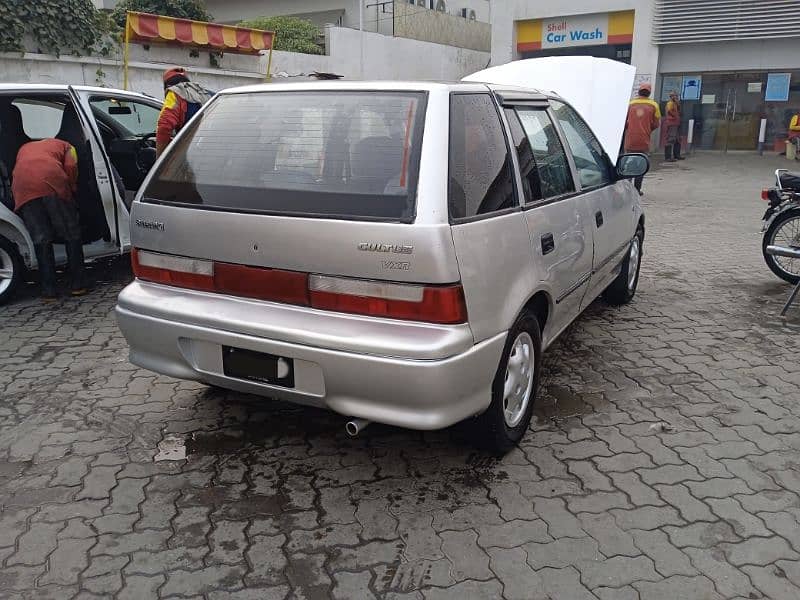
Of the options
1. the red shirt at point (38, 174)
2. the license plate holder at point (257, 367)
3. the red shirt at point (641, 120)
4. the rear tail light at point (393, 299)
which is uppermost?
the red shirt at point (641, 120)

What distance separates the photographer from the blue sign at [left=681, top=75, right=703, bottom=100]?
64.0 feet

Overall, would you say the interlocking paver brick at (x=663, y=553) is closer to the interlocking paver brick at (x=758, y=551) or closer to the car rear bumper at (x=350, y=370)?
the interlocking paver brick at (x=758, y=551)

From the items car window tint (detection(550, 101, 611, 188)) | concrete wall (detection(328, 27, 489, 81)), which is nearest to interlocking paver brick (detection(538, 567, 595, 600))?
car window tint (detection(550, 101, 611, 188))

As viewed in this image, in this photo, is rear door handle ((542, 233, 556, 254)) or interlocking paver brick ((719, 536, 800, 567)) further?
rear door handle ((542, 233, 556, 254))

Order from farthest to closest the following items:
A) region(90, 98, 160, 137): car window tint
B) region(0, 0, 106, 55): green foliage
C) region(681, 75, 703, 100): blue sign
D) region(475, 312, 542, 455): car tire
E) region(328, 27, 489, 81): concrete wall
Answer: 1. region(681, 75, 703, 100): blue sign
2. region(328, 27, 489, 81): concrete wall
3. region(0, 0, 106, 55): green foliage
4. region(90, 98, 160, 137): car window tint
5. region(475, 312, 542, 455): car tire

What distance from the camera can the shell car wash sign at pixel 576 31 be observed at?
2012 centimetres

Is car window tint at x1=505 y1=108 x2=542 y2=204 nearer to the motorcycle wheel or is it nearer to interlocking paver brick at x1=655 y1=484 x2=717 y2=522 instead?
interlocking paver brick at x1=655 y1=484 x2=717 y2=522

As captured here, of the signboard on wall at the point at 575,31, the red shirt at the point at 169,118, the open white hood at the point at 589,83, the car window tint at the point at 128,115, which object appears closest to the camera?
the red shirt at the point at 169,118

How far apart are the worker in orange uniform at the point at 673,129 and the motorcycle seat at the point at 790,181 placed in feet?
41.6

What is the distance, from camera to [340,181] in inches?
111

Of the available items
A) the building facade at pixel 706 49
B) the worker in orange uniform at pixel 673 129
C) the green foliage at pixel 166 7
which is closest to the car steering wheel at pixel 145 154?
the green foliage at pixel 166 7

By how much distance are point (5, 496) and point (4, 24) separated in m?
10.3

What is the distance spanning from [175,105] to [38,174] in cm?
142

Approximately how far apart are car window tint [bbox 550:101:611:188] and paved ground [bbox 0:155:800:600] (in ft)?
3.92
